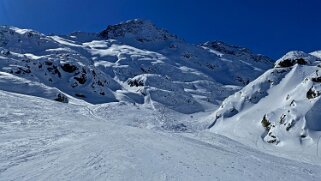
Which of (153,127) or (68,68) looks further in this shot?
(68,68)

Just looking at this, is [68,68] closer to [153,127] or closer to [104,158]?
[153,127]

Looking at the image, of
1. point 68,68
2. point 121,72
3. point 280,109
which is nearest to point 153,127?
point 280,109

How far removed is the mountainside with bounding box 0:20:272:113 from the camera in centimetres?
8962

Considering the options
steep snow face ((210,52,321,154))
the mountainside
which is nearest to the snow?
steep snow face ((210,52,321,154))

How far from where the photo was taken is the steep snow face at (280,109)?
45906mm

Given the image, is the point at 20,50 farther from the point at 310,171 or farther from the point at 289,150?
the point at 310,171

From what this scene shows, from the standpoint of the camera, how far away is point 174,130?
4562 centimetres

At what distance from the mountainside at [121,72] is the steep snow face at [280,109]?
2692 cm

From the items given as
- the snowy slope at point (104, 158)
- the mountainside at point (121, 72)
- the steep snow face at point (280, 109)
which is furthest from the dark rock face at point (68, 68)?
the snowy slope at point (104, 158)

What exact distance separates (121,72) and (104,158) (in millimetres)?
118179

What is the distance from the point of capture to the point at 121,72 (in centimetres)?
13838

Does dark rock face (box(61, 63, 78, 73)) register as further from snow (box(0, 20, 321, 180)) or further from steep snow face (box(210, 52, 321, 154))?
steep snow face (box(210, 52, 321, 154))

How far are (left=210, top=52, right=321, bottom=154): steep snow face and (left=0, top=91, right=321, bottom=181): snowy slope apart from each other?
17.7 m

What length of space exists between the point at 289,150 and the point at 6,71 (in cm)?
6482
